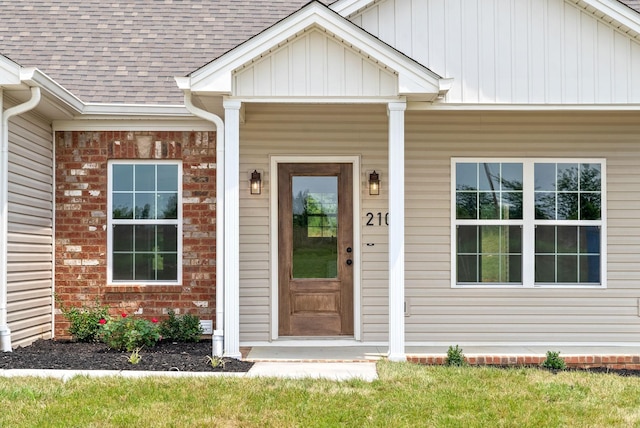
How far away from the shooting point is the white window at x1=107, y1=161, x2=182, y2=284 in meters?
8.61

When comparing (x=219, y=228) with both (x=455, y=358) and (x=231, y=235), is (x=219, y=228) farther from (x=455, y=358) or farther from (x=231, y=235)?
(x=455, y=358)

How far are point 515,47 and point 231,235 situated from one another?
3.78 meters

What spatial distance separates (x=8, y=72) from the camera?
6.92m

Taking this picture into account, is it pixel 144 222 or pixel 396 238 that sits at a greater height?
pixel 144 222

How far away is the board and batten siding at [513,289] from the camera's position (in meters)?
8.45

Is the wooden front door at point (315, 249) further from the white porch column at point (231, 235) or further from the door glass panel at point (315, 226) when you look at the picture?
the white porch column at point (231, 235)

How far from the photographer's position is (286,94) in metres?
7.07

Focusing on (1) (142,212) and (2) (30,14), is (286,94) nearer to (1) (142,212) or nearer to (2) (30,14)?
(1) (142,212)

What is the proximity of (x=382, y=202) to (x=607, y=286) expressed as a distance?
295 cm

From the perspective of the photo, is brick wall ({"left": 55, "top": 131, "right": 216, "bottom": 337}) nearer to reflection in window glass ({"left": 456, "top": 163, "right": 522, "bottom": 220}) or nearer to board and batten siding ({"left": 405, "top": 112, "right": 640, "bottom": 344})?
board and batten siding ({"left": 405, "top": 112, "right": 640, "bottom": 344})

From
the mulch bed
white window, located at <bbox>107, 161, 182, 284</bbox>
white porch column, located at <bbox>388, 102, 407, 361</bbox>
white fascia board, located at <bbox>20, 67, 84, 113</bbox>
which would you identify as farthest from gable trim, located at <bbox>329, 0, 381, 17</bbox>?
the mulch bed

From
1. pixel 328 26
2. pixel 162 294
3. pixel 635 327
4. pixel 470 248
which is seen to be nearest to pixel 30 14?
pixel 162 294

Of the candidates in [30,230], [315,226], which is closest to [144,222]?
[30,230]

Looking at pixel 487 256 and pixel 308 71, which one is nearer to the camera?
pixel 308 71
